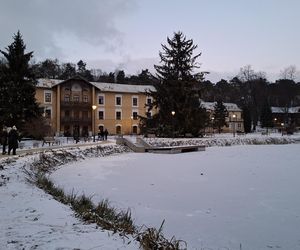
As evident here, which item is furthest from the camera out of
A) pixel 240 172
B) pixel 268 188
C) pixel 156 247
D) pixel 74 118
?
pixel 74 118

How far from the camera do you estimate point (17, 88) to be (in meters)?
35.4

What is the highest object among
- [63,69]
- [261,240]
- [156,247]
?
[63,69]

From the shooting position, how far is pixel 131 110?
7175 centimetres

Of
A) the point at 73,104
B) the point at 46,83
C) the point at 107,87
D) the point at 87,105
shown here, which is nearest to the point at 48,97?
the point at 46,83

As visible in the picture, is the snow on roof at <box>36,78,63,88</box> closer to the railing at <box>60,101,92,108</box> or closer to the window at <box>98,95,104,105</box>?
the railing at <box>60,101,92,108</box>

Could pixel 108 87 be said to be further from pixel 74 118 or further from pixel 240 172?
pixel 240 172

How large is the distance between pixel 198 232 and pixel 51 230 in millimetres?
2936

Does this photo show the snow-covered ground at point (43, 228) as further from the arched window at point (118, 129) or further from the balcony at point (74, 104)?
the arched window at point (118, 129)

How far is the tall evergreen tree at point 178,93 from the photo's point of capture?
41719 millimetres

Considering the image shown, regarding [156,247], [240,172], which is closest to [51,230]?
[156,247]

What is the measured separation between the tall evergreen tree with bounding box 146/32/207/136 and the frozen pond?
2378 cm

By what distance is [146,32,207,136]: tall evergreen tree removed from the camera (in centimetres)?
4172

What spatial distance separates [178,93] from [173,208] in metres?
33.4

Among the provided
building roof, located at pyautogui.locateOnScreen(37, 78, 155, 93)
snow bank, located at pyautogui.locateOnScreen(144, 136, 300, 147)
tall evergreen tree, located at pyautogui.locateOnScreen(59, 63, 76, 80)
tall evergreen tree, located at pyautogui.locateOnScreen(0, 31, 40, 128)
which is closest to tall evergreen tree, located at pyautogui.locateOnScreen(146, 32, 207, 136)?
snow bank, located at pyautogui.locateOnScreen(144, 136, 300, 147)
